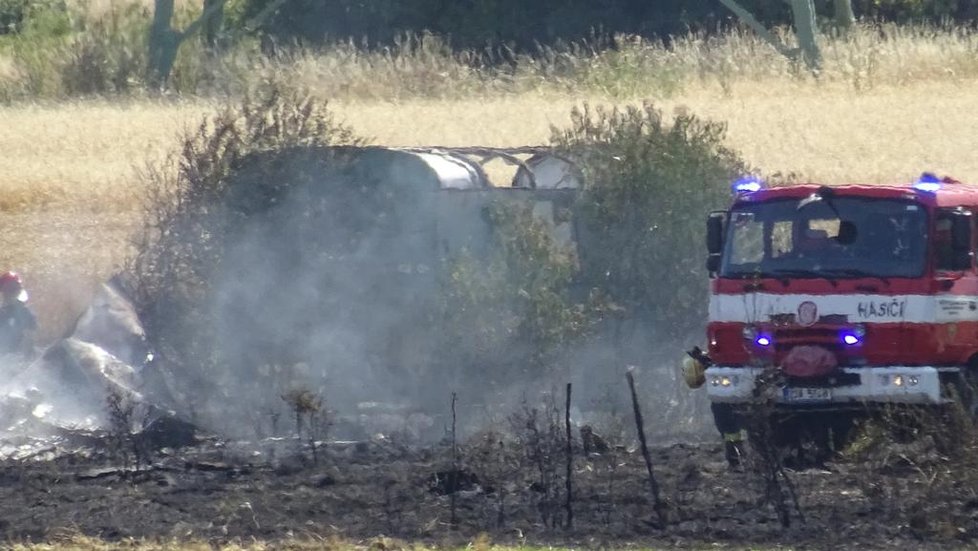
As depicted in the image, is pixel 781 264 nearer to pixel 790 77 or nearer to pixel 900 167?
pixel 900 167

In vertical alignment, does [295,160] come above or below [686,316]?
above

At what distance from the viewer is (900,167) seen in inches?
902

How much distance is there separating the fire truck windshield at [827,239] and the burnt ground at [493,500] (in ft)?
4.30

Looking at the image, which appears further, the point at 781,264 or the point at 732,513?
the point at 781,264

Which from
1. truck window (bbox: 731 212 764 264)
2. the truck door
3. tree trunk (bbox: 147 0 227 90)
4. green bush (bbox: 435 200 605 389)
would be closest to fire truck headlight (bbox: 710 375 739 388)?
truck window (bbox: 731 212 764 264)

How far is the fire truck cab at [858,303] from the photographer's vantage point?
11.6m

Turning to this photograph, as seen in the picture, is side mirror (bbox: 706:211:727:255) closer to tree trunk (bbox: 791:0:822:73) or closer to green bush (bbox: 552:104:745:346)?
green bush (bbox: 552:104:745:346)

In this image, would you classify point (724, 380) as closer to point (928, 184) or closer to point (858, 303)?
point (858, 303)

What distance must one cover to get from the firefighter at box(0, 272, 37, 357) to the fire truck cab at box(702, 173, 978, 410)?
7.88 meters

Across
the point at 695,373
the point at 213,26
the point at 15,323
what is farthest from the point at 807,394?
the point at 213,26

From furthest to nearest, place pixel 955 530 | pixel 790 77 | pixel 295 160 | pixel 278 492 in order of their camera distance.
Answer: pixel 790 77 < pixel 295 160 < pixel 278 492 < pixel 955 530

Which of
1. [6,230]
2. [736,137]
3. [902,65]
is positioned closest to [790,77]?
[902,65]

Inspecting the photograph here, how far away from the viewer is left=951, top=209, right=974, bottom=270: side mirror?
1166 centimetres

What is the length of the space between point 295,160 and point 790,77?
1587 cm
